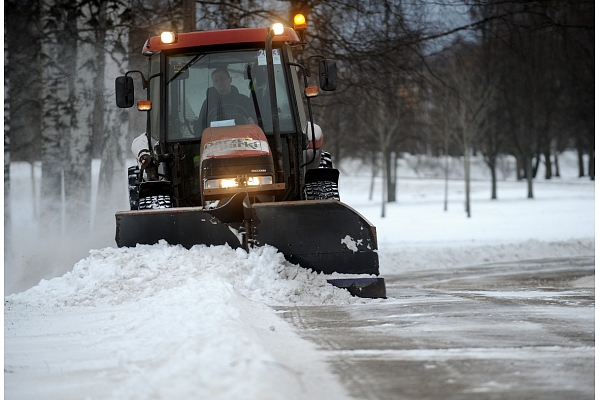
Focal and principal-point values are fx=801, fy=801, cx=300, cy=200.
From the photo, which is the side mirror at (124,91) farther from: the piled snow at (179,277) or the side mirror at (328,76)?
the side mirror at (328,76)

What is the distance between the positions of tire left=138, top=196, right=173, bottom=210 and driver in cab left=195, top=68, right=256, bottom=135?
76cm

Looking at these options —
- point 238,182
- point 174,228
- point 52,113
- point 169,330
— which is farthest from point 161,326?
point 52,113

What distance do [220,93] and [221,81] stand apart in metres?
0.12

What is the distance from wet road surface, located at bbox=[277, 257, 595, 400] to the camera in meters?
3.62

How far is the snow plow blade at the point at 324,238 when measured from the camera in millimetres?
7070

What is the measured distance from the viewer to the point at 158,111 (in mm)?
8125

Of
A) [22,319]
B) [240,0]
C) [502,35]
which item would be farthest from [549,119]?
[22,319]

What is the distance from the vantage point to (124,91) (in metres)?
7.80

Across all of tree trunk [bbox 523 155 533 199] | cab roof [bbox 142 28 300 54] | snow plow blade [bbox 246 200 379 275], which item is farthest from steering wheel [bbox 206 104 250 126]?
tree trunk [bbox 523 155 533 199]

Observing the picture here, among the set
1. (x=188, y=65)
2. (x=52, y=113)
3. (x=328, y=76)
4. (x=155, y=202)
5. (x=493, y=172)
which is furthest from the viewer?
(x=493, y=172)

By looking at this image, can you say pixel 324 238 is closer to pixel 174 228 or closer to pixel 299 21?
pixel 174 228

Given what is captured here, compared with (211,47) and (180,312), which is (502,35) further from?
(180,312)

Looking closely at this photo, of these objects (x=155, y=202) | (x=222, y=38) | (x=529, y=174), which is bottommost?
(x=155, y=202)

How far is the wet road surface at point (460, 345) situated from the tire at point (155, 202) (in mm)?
2119
